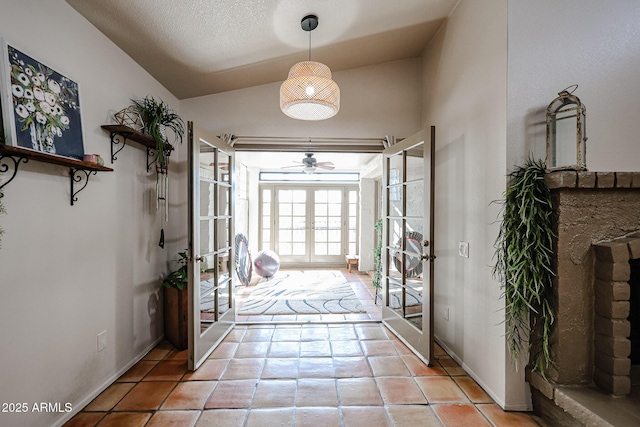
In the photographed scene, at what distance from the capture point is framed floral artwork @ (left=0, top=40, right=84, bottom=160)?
145 centimetres

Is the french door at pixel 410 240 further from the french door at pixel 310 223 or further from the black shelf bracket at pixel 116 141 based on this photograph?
the french door at pixel 310 223

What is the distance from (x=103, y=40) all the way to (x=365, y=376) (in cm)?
316

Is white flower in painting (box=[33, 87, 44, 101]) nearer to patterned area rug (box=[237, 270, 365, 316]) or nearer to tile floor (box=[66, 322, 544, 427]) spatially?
tile floor (box=[66, 322, 544, 427])

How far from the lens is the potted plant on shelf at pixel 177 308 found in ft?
9.24

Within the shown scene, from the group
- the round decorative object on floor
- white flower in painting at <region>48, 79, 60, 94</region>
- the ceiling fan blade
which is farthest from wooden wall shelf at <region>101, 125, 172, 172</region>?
the round decorative object on floor

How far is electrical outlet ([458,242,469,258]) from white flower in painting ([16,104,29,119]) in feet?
9.46

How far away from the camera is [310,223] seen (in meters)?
7.28

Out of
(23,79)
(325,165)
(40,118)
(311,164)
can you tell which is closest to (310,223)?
(325,165)

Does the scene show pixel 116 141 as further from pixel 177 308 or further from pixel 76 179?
pixel 177 308

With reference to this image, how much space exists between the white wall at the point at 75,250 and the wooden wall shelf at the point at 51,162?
4 cm

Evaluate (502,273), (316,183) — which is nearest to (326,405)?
(502,273)

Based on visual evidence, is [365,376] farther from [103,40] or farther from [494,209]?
[103,40]

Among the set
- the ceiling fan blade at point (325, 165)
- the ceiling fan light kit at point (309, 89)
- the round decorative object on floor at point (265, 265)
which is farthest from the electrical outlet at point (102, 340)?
the ceiling fan blade at point (325, 165)

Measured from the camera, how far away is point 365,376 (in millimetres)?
2344
